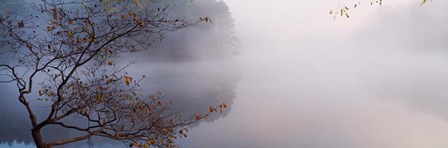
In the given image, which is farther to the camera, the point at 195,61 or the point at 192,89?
the point at 195,61

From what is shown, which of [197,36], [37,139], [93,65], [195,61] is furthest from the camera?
[195,61]

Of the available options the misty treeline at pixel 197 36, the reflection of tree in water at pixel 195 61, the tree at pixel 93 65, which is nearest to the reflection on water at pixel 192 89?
the reflection of tree in water at pixel 195 61

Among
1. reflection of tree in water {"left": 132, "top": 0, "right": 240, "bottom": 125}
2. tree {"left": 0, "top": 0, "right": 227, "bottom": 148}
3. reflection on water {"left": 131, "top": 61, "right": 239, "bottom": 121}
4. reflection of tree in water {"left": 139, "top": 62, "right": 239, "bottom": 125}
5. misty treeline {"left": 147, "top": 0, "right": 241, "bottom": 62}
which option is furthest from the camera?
misty treeline {"left": 147, "top": 0, "right": 241, "bottom": 62}

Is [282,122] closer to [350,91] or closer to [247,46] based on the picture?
[350,91]

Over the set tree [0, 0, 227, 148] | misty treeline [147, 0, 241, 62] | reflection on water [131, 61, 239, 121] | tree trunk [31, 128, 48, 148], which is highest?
misty treeline [147, 0, 241, 62]

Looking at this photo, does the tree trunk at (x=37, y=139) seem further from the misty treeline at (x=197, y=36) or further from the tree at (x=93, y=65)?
the misty treeline at (x=197, y=36)

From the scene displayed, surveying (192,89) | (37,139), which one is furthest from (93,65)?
(192,89)

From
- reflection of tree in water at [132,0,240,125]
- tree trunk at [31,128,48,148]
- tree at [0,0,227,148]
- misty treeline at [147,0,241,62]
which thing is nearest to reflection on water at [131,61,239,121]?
reflection of tree in water at [132,0,240,125]

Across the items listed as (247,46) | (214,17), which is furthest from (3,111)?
(247,46)

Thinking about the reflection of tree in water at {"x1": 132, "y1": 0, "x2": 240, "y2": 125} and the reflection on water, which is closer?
the reflection on water

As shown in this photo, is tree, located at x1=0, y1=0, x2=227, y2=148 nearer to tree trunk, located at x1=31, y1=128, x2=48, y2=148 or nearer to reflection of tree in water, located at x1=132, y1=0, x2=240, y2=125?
tree trunk, located at x1=31, y1=128, x2=48, y2=148

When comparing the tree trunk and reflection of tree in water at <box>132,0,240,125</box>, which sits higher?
reflection of tree in water at <box>132,0,240,125</box>

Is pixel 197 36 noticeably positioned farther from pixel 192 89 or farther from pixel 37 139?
pixel 37 139

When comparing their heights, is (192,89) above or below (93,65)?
above
